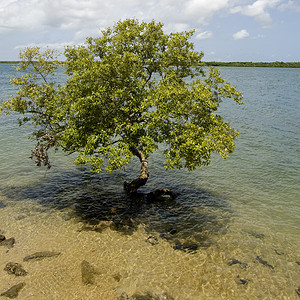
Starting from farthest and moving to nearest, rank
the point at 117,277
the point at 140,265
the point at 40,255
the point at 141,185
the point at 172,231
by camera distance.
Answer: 1. the point at 141,185
2. the point at 172,231
3. the point at 40,255
4. the point at 140,265
5. the point at 117,277

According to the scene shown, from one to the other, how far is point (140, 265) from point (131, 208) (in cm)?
780

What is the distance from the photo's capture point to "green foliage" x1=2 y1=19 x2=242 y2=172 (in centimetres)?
2091

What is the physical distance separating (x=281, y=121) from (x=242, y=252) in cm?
4588

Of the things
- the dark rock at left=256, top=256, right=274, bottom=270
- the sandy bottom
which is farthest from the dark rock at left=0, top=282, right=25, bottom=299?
the dark rock at left=256, top=256, right=274, bottom=270

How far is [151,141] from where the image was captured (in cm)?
2097

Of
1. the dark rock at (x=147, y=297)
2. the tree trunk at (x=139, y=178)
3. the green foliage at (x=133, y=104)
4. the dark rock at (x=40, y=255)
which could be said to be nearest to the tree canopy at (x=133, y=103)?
the green foliage at (x=133, y=104)

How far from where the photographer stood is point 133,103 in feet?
72.0

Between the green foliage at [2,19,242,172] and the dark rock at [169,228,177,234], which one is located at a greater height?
the green foliage at [2,19,242,172]

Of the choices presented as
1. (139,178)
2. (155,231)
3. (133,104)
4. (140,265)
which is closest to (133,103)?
(133,104)

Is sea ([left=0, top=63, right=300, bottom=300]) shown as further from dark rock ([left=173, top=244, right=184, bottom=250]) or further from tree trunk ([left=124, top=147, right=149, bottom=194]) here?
tree trunk ([left=124, top=147, right=149, bottom=194])

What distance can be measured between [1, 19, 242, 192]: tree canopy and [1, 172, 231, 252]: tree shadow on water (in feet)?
16.5

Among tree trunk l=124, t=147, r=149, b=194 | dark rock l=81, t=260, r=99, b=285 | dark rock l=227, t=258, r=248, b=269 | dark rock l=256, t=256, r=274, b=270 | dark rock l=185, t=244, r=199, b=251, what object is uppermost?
tree trunk l=124, t=147, r=149, b=194

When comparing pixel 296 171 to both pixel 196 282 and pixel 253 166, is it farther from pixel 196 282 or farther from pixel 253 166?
pixel 196 282

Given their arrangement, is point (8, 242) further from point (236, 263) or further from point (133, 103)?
point (236, 263)
